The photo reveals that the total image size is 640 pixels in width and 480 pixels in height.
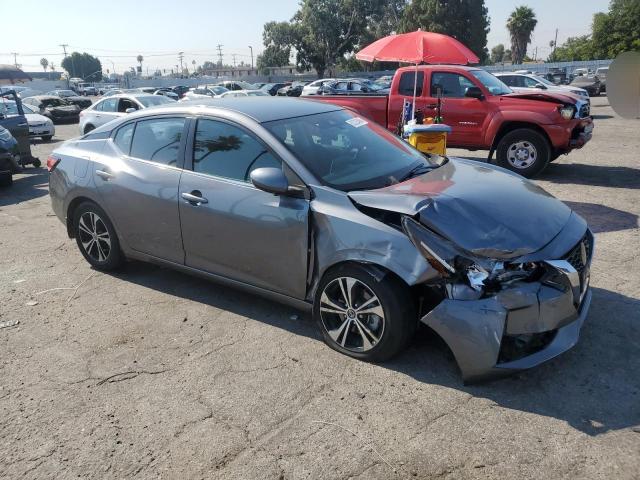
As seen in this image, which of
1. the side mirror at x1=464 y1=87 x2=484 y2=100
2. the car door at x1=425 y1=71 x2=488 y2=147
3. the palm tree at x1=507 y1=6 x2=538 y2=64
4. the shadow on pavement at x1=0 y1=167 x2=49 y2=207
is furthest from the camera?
the palm tree at x1=507 y1=6 x2=538 y2=64

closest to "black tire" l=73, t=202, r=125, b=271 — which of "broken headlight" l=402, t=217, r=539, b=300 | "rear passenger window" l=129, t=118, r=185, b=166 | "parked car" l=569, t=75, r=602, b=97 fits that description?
"rear passenger window" l=129, t=118, r=185, b=166

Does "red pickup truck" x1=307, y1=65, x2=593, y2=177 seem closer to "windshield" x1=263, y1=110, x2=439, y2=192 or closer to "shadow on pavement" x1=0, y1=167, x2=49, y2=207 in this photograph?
"windshield" x1=263, y1=110, x2=439, y2=192

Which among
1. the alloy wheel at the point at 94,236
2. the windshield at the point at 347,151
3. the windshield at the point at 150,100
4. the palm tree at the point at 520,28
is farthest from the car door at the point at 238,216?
the palm tree at the point at 520,28

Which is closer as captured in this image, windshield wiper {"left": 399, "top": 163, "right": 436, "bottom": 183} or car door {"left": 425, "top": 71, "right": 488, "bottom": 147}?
windshield wiper {"left": 399, "top": 163, "right": 436, "bottom": 183}

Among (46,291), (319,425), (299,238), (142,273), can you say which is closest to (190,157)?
(299,238)

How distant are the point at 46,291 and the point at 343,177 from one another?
313cm

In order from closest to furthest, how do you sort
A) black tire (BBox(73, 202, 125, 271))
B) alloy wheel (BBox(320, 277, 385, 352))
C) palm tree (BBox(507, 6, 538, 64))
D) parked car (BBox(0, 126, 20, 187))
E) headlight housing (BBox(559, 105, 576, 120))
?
alloy wheel (BBox(320, 277, 385, 352))
black tire (BBox(73, 202, 125, 271))
headlight housing (BBox(559, 105, 576, 120))
parked car (BBox(0, 126, 20, 187))
palm tree (BBox(507, 6, 538, 64))

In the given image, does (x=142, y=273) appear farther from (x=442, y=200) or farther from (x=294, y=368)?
(x=442, y=200)

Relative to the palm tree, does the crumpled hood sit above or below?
below

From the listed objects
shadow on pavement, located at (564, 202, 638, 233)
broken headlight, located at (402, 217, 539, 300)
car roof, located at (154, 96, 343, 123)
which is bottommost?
shadow on pavement, located at (564, 202, 638, 233)

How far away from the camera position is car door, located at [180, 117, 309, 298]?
11.8 ft

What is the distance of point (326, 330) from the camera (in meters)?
3.57

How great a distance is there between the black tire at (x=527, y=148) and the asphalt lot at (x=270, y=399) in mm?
4358

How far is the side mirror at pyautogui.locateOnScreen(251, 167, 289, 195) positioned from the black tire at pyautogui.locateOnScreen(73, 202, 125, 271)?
1972 millimetres
